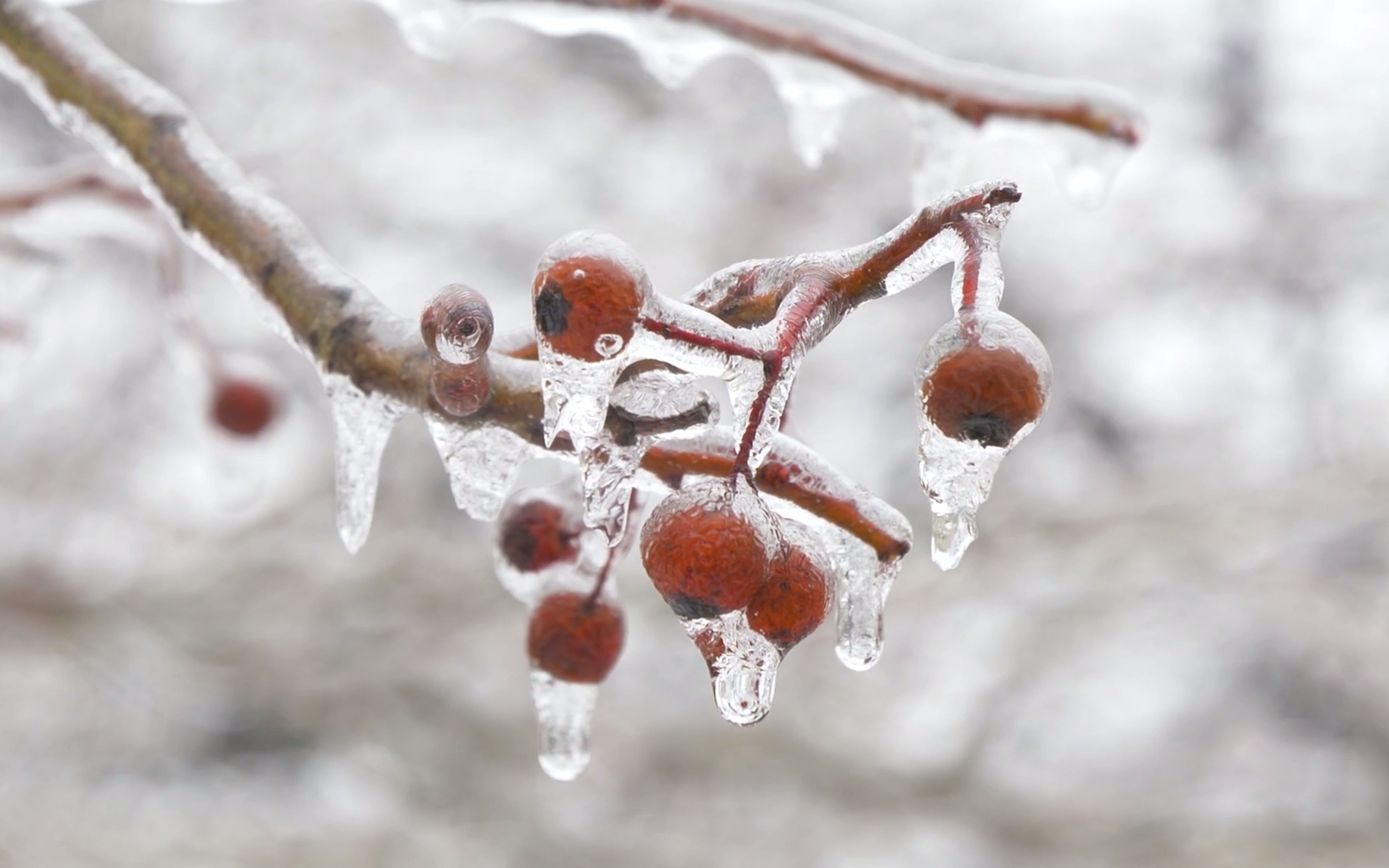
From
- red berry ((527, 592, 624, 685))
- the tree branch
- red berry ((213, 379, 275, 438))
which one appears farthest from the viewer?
red berry ((213, 379, 275, 438))

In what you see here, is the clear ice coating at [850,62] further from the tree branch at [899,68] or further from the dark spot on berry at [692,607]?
the dark spot on berry at [692,607]

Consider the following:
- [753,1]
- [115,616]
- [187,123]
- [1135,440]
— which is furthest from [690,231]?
[187,123]

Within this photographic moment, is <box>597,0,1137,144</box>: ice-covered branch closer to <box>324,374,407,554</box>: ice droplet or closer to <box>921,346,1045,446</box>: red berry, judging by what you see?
<box>324,374,407,554</box>: ice droplet

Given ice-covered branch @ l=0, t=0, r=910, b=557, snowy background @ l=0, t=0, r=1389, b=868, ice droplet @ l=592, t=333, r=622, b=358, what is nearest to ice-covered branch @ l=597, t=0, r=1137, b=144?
ice-covered branch @ l=0, t=0, r=910, b=557

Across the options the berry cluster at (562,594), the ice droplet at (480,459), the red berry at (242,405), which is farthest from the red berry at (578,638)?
the red berry at (242,405)

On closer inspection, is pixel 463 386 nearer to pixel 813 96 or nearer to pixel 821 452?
pixel 813 96

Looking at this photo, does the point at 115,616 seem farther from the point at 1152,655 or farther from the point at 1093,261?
the point at 1093,261
